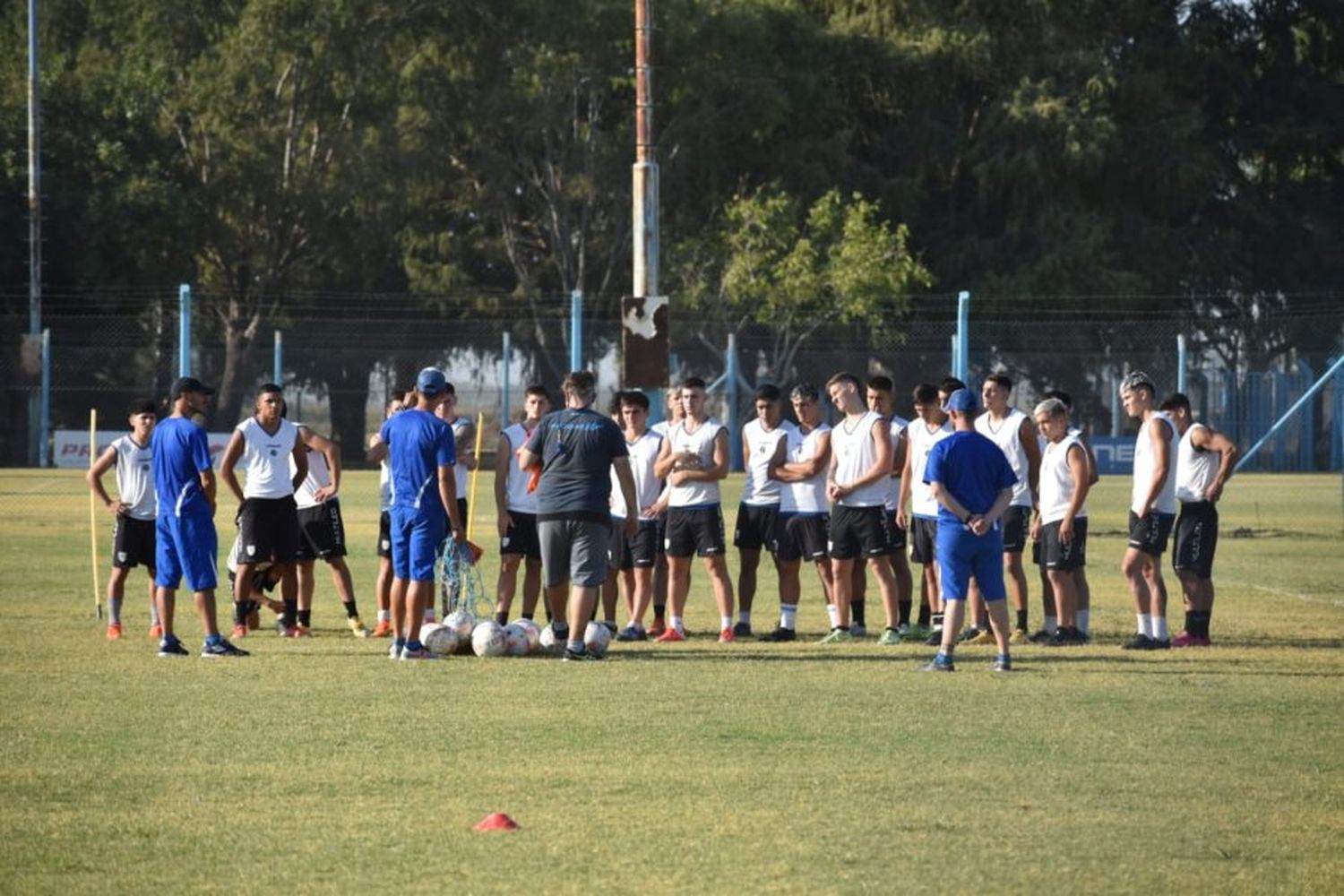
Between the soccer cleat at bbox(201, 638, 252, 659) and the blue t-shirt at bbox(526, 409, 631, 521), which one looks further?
the soccer cleat at bbox(201, 638, 252, 659)

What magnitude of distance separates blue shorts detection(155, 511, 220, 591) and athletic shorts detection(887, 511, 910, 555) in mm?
5013

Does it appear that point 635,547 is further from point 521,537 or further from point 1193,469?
point 1193,469

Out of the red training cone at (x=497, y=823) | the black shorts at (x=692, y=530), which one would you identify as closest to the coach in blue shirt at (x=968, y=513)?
the black shorts at (x=692, y=530)

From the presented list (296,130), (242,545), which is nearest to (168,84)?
(296,130)

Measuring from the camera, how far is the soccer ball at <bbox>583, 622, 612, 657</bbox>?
49.8 feet

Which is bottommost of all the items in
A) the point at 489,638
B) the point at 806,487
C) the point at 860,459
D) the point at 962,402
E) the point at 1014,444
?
the point at 489,638

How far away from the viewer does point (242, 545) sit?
16406mm

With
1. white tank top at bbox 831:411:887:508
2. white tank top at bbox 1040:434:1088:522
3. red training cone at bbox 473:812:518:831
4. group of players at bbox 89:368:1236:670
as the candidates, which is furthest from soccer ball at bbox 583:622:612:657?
red training cone at bbox 473:812:518:831

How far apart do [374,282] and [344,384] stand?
44.9ft

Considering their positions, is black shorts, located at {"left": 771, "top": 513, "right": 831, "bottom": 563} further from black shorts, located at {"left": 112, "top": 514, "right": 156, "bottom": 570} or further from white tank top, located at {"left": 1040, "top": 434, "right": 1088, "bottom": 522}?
black shorts, located at {"left": 112, "top": 514, "right": 156, "bottom": 570}

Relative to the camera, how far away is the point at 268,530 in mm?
16422

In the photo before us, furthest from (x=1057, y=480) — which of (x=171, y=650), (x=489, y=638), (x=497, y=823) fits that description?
(x=497, y=823)

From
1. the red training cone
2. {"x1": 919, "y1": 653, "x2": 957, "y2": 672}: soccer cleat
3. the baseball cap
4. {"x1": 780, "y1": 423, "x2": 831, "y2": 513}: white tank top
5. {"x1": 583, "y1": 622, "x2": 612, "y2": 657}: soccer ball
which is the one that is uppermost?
the baseball cap

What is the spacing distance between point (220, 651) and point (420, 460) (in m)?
1.99
